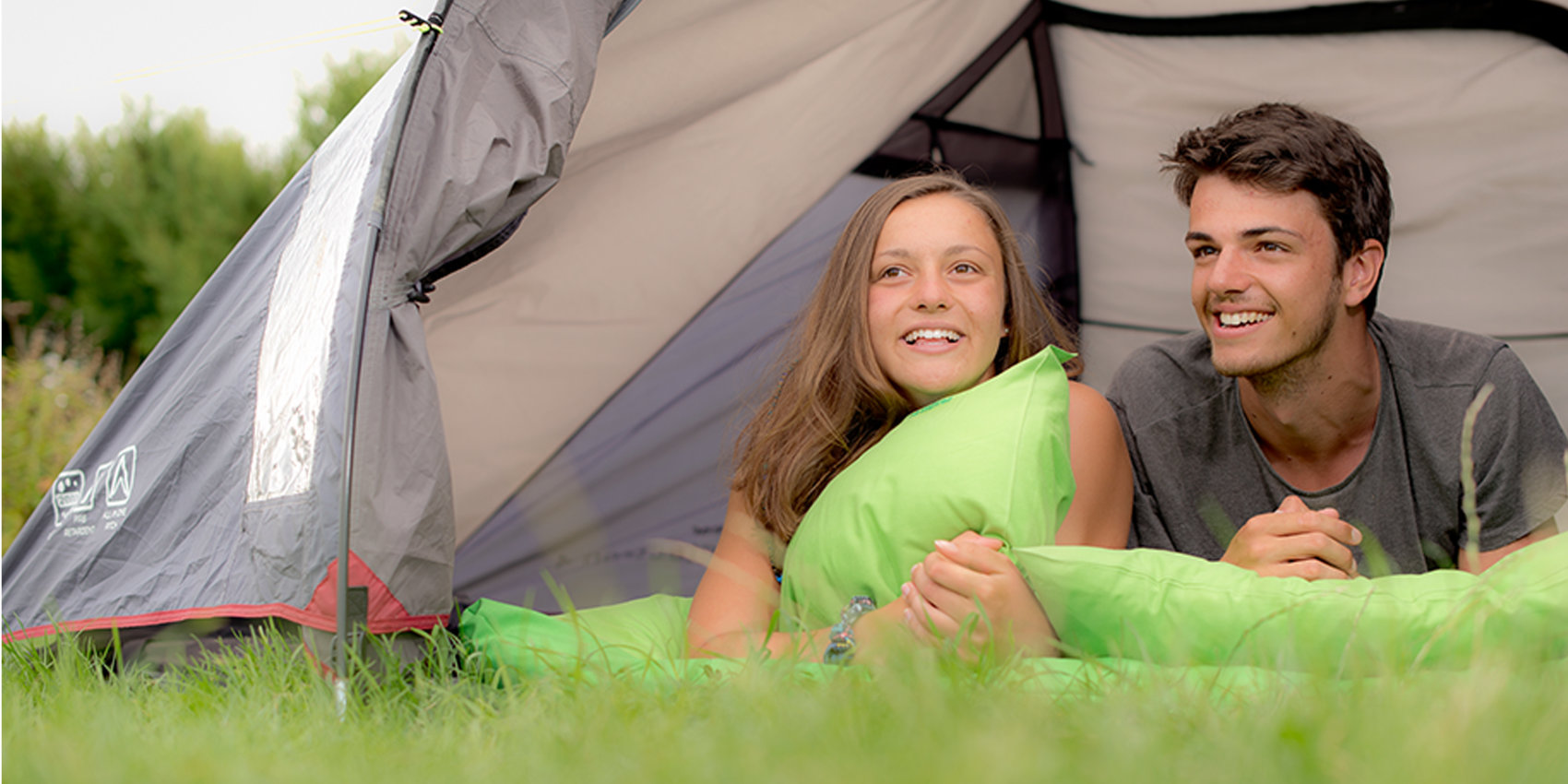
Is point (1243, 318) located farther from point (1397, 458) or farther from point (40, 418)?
point (40, 418)

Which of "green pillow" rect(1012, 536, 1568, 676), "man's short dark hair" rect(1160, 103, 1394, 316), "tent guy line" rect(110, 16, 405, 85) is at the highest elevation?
"tent guy line" rect(110, 16, 405, 85)

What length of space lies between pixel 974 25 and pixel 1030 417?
5.15 ft

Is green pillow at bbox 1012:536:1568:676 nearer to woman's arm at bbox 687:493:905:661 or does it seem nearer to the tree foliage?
woman's arm at bbox 687:493:905:661

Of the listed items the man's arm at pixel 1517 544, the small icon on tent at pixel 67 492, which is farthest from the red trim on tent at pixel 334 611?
the man's arm at pixel 1517 544

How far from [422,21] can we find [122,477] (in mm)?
985

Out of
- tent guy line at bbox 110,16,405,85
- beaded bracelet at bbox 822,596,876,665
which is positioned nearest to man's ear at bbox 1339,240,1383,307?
beaded bracelet at bbox 822,596,876,665

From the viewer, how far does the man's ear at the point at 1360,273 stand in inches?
76.2

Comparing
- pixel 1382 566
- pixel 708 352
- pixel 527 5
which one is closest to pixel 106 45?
pixel 708 352

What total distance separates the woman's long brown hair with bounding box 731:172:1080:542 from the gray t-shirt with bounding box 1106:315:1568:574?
291 mm

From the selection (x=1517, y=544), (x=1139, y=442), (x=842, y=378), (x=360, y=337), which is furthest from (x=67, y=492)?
(x=1517, y=544)

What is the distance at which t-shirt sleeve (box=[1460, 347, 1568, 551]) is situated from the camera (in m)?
1.74

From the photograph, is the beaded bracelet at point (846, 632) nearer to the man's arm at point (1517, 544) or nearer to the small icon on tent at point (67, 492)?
the man's arm at point (1517, 544)

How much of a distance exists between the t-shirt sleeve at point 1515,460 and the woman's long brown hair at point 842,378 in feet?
2.24

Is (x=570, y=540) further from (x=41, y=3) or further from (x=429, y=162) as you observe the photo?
(x=41, y=3)
